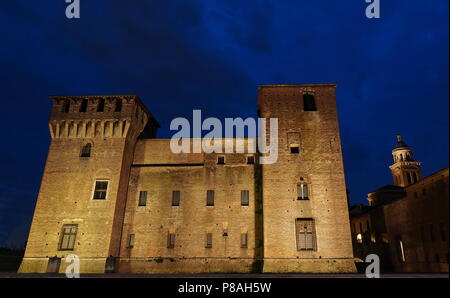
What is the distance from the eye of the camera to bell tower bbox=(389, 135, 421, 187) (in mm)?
50406

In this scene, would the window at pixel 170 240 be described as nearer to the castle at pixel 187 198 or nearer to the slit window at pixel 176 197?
the castle at pixel 187 198

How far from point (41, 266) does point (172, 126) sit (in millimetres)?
13223

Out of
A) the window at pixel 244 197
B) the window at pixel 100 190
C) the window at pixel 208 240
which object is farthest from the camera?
the window at pixel 244 197

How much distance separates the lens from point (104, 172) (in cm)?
2184

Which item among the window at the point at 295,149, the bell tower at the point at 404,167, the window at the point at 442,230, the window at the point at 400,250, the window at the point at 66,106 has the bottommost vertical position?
the window at the point at 400,250

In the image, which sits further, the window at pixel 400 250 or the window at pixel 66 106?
the window at pixel 400 250

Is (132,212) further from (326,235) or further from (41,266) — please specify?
(326,235)

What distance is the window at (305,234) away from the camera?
62.5 feet

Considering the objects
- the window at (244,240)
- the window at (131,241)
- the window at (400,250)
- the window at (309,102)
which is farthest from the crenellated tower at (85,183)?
the window at (400,250)

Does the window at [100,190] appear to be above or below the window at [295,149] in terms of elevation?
below

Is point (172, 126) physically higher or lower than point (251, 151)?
higher

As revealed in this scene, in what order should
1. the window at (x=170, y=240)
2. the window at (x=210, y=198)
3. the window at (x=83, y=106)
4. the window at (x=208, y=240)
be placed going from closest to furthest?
the window at (x=208, y=240) < the window at (x=170, y=240) < the window at (x=210, y=198) < the window at (x=83, y=106)

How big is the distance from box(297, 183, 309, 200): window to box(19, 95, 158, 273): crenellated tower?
12.8 metres
